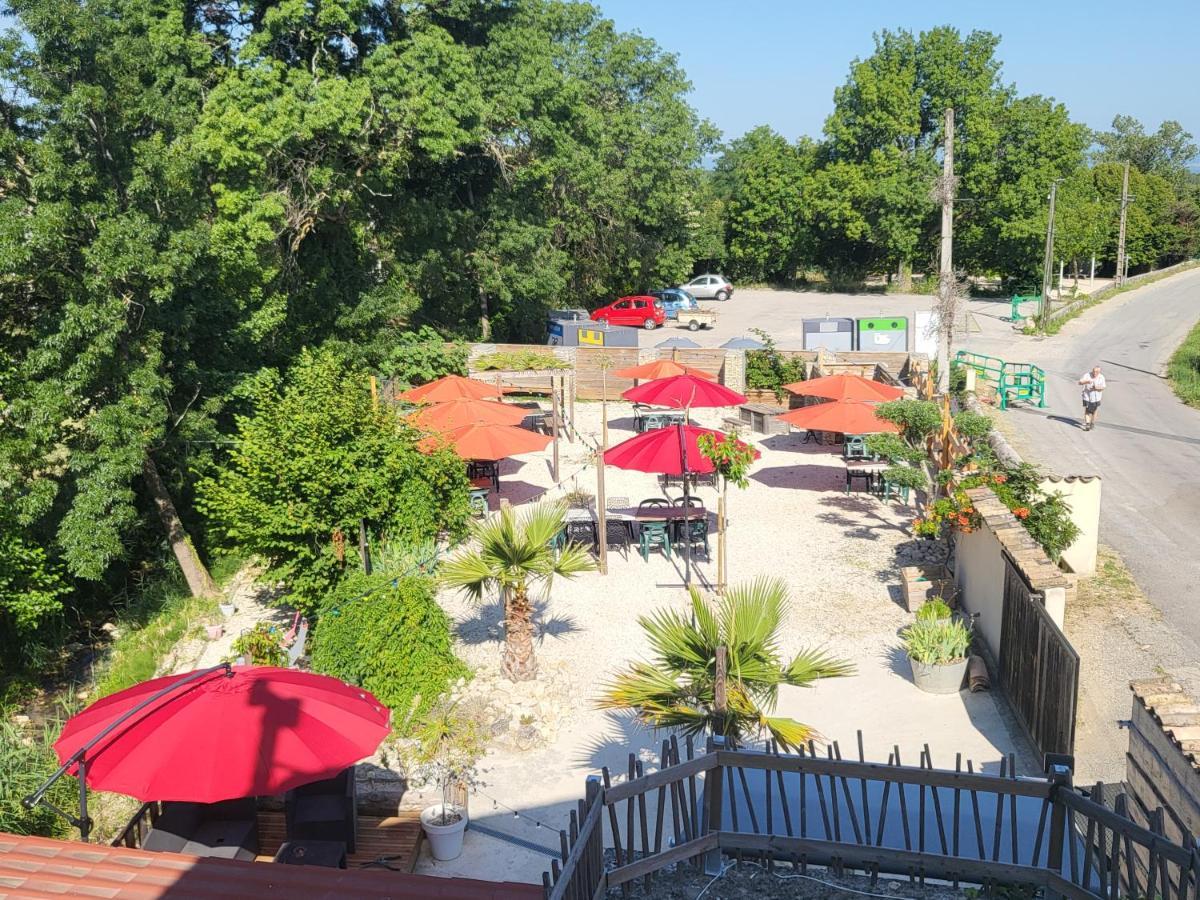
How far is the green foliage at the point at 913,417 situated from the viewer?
15953 millimetres

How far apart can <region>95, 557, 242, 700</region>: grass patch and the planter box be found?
10.1 metres

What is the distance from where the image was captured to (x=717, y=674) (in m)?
7.22

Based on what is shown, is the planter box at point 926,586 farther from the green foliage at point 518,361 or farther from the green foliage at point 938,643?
the green foliage at point 518,361

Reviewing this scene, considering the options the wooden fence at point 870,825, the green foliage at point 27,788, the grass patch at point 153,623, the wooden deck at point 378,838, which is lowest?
the grass patch at point 153,623

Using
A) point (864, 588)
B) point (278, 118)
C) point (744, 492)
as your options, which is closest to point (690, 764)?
point (864, 588)

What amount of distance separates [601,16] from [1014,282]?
2423 cm

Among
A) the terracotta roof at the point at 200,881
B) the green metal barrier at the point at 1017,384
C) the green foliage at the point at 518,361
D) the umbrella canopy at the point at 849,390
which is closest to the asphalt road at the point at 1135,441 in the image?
the green metal barrier at the point at 1017,384

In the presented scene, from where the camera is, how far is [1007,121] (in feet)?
160

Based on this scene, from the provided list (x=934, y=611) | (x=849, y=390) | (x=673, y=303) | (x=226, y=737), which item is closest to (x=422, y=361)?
(x=849, y=390)

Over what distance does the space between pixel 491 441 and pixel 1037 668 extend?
9514 millimetres

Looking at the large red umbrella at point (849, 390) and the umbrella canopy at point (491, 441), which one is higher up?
the large red umbrella at point (849, 390)

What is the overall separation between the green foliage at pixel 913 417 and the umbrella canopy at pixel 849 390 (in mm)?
1889

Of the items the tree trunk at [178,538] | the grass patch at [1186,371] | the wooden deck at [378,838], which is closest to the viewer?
the wooden deck at [378,838]

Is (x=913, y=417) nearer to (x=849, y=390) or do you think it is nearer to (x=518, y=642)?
(x=849, y=390)
